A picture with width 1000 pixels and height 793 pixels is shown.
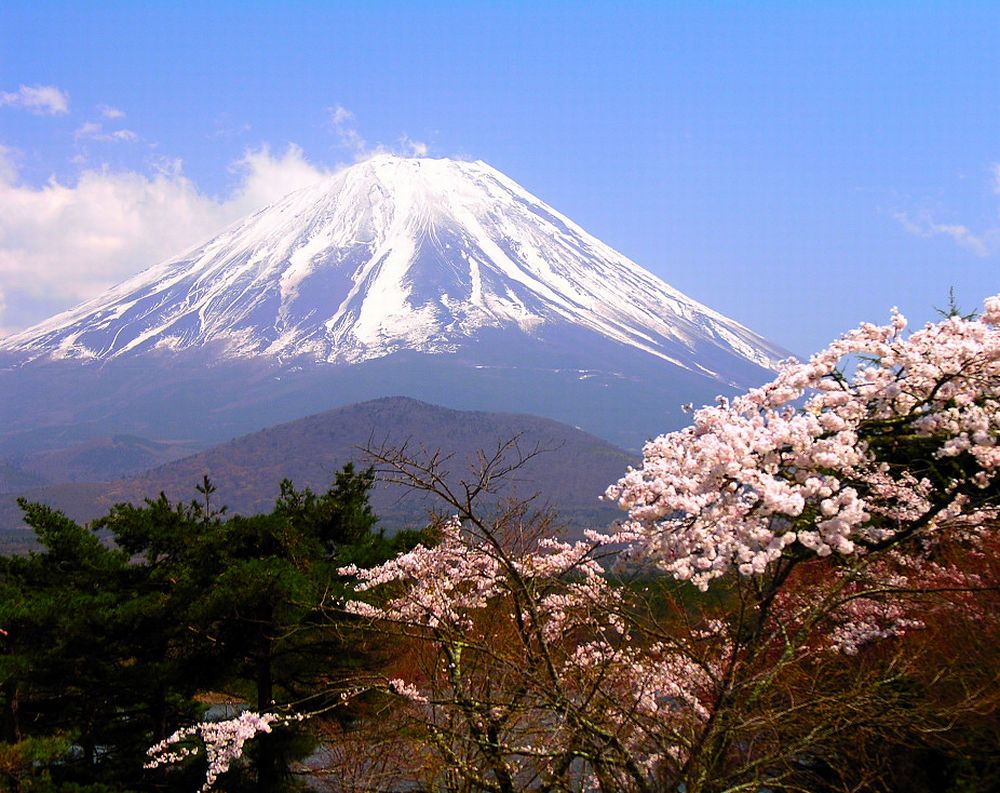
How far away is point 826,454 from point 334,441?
150 meters

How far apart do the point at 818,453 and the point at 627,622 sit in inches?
64.5

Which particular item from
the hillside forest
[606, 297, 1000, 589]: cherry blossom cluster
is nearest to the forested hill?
the hillside forest

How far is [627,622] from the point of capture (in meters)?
4.61

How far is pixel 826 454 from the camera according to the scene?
11.3 ft

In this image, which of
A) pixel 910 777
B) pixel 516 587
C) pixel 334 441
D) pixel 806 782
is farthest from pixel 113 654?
pixel 334 441

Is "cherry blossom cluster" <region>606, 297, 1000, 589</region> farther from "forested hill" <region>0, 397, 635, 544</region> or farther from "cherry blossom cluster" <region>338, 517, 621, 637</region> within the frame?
"forested hill" <region>0, 397, 635, 544</region>

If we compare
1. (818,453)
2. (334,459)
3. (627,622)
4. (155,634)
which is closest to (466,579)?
(627,622)

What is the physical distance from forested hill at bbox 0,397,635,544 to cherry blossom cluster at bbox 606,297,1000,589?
11411 cm

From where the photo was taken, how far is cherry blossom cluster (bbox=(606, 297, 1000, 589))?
11.3 ft

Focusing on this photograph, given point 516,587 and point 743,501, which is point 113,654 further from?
point 743,501

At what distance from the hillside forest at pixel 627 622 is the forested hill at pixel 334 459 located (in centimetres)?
10741

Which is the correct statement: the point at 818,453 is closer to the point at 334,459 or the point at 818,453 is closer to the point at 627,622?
the point at 627,622

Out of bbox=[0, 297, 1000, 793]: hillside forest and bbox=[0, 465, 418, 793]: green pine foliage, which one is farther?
bbox=[0, 465, 418, 793]: green pine foliage

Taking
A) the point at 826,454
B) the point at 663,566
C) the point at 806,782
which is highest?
the point at 826,454
